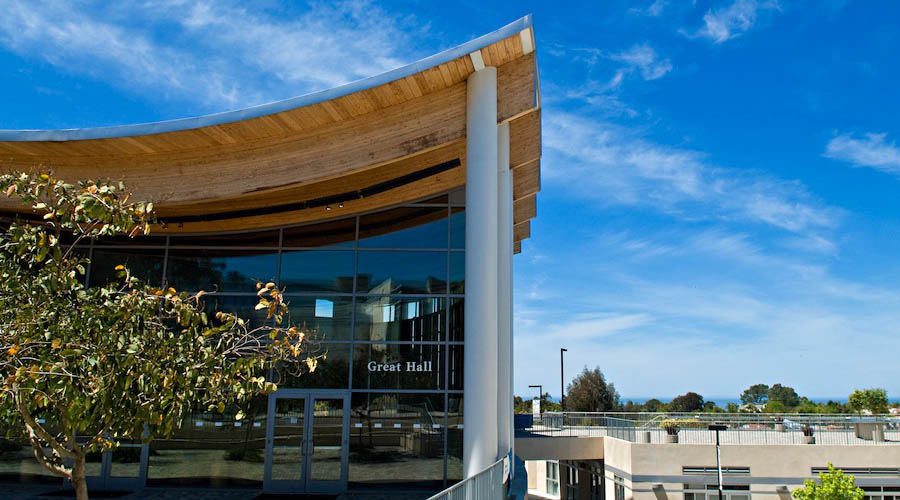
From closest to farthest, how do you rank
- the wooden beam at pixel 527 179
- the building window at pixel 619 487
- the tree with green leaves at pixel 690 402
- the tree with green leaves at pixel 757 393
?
the wooden beam at pixel 527 179 → the building window at pixel 619 487 → the tree with green leaves at pixel 690 402 → the tree with green leaves at pixel 757 393

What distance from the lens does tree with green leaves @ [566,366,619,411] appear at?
7044cm

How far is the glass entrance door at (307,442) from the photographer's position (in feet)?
45.2

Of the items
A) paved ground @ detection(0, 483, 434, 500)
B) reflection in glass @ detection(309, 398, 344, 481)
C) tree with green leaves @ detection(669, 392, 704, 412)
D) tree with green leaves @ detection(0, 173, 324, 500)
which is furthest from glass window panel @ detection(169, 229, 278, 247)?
tree with green leaves @ detection(669, 392, 704, 412)

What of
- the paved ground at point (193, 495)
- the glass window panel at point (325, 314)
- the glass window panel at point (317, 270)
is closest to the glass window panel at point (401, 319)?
the glass window panel at point (325, 314)

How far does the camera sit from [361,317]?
14.5 m

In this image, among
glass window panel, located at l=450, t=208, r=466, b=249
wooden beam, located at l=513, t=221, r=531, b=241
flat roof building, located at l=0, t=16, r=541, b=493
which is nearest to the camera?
flat roof building, located at l=0, t=16, r=541, b=493

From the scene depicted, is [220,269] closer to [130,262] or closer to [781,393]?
[130,262]

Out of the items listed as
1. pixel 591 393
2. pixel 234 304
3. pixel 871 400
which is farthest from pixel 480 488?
pixel 591 393

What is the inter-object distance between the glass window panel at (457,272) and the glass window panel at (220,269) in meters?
3.99

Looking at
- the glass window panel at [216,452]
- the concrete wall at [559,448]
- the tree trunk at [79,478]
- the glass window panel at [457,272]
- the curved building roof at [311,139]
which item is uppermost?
the curved building roof at [311,139]

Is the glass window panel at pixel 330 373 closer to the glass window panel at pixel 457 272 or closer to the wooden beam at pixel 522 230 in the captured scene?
the glass window panel at pixel 457 272

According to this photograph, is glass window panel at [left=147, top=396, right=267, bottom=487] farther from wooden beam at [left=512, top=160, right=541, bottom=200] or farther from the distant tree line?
the distant tree line

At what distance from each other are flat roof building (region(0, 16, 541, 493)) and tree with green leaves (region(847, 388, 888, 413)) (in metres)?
52.5

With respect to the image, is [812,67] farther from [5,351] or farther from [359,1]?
[5,351]
